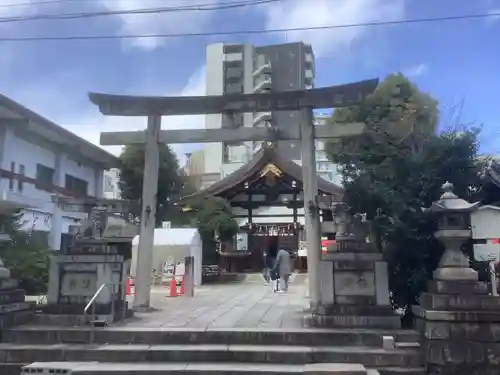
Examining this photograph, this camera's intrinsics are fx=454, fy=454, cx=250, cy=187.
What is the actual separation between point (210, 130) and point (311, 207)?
3.07 meters

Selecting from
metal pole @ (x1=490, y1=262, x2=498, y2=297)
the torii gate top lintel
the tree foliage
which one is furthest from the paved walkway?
the torii gate top lintel

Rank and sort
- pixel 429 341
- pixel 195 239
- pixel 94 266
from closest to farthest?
1. pixel 429 341
2. pixel 94 266
3. pixel 195 239

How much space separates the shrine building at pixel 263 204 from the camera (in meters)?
25.4

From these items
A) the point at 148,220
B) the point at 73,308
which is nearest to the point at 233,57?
the point at 148,220

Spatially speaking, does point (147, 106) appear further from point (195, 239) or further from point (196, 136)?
point (195, 239)

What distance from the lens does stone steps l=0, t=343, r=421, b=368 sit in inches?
267

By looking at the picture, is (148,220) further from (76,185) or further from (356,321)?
(76,185)

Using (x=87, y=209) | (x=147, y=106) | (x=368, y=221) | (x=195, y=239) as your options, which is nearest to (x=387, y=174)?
(x=368, y=221)

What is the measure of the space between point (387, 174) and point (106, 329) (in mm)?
6011

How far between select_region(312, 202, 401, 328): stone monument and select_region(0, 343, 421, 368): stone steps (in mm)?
819

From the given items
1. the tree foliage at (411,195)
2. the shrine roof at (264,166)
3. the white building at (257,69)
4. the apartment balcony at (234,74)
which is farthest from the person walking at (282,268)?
the apartment balcony at (234,74)

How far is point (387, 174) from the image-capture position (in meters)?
9.11

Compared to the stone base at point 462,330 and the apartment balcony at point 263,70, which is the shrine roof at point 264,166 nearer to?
the stone base at point 462,330

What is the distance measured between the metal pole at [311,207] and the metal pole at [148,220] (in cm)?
356
